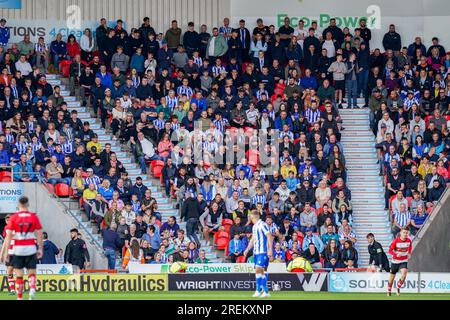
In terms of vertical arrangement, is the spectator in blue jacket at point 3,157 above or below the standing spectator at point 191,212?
above

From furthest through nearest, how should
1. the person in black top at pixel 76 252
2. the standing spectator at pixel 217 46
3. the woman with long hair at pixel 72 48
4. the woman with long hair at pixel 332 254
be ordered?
the standing spectator at pixel 217 46
the woman with long hair at pixel 72 48
the woman with long hair at pixel 332 254
the person in black top at pixel 76 252

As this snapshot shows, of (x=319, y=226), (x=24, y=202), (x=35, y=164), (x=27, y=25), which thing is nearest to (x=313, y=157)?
(x=319, y=226)

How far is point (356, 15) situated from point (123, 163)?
36.8 feet

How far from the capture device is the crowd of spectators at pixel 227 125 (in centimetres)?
3600

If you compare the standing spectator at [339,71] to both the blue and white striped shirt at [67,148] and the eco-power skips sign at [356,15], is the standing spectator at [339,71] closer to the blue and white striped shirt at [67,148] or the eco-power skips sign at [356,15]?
the eco-power skips sign at [356,15]

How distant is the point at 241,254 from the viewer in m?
35.1

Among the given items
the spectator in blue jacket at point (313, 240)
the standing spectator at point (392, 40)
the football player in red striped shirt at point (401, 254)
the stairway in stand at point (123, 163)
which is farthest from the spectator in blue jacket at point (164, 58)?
the football player in red striped shirt at point (401, 254)

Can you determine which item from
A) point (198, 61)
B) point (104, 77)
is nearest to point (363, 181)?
point (198, 61)

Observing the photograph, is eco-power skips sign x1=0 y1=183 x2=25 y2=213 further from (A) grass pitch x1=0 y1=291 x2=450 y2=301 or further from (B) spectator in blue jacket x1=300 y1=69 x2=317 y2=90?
(B) spectator in blue jacket x1=300 y1=69 x2=317 y2=90

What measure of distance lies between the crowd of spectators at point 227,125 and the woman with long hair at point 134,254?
6 cm

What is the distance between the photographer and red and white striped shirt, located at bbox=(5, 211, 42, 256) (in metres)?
23.0

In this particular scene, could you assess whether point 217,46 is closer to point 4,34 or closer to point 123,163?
point 123,163

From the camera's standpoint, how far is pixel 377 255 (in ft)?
114
